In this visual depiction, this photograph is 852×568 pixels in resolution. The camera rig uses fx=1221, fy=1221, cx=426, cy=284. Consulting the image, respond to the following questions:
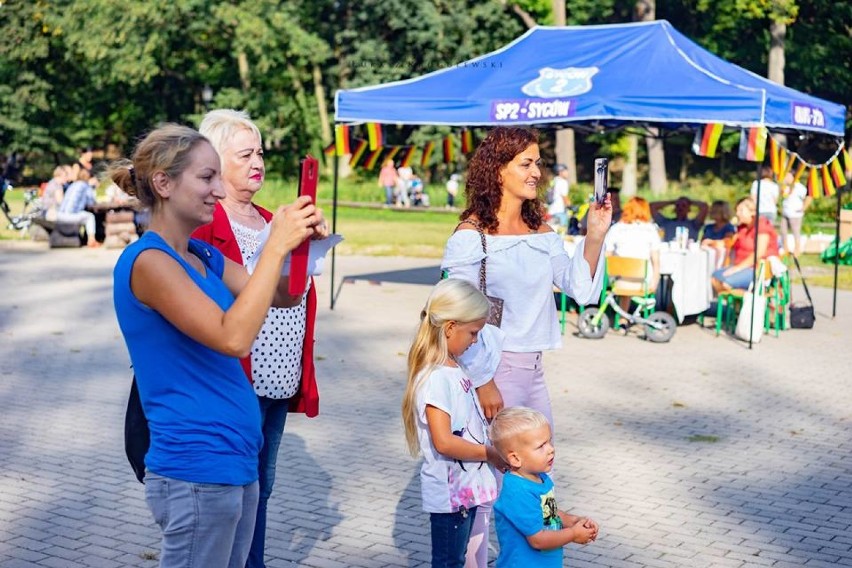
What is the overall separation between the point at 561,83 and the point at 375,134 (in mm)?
2341

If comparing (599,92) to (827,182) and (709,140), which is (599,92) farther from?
(827,182)

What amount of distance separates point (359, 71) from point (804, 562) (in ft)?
140

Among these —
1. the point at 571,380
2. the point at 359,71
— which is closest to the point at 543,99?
the point at 571,380

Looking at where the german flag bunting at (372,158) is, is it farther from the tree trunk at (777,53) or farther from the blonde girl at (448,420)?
the tree trunk at (777,53)

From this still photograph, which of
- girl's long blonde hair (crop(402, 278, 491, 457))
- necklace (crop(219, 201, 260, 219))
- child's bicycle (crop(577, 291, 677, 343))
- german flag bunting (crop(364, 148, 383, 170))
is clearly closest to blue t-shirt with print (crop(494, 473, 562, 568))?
girl's long blonde hair (crop(402, 278, 491, 457))

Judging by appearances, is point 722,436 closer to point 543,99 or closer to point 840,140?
point 543,99

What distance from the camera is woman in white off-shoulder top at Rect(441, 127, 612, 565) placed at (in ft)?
15.4

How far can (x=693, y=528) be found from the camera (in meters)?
5.97

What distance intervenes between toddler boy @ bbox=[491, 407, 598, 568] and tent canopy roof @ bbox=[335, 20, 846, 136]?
814cm

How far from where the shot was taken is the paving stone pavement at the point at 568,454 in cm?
566

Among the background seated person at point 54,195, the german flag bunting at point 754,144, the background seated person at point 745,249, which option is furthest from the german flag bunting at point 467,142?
the background seated person at point 54,195

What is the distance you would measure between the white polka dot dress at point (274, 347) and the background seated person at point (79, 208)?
1771 centimetres

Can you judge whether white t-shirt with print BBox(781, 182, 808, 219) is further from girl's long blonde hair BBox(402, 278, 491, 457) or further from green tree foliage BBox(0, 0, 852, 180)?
green tree foliage BBox(0, 0, 852, 180)

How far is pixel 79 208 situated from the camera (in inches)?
846
